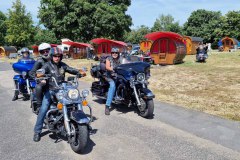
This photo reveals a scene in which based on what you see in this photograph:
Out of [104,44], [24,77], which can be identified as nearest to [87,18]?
[104,44]

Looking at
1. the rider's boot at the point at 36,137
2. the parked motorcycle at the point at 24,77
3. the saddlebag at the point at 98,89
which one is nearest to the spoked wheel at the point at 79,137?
the rider's boot at the point at 36,137

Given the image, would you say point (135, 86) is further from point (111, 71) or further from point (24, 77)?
point (24, 77)

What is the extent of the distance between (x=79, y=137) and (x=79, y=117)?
330 mm

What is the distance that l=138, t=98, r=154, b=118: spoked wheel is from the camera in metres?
6.59

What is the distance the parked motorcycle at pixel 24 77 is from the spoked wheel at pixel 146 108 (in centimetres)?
341

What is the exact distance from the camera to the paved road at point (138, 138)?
4613 mm

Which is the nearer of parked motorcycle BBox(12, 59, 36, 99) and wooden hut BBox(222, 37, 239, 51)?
parked motorcycle BBox(12, 59, 36, 99)

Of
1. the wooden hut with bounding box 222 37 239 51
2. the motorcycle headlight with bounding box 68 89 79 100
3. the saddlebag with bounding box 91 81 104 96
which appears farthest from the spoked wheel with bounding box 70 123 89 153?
the wooden hut with bounding box 222 37 239 51

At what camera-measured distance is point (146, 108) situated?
6691 millimetres

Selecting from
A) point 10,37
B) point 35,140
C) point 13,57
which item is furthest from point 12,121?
point 10,37

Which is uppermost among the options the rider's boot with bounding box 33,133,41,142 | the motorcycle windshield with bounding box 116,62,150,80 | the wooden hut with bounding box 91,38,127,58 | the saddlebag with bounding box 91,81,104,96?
the wooden hut with bounding box 91,38,127,58

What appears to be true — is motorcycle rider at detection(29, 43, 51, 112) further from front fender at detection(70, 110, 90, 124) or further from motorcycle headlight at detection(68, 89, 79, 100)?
front fender at detection(70, 110, 90, 124)

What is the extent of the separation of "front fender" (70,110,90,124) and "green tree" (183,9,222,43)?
200 feet

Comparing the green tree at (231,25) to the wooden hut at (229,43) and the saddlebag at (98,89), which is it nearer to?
the wooden hut at (229,43)
